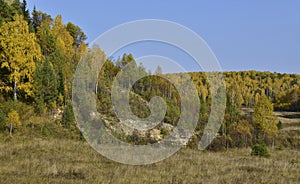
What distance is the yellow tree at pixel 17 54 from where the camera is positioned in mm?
36594

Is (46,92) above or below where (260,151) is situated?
above

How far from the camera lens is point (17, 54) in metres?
36.6

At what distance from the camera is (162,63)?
52.4 feet

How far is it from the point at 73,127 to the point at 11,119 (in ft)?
31.0

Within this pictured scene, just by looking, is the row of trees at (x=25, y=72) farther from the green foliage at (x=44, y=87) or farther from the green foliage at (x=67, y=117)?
the green foliage at (x=67, y=117)

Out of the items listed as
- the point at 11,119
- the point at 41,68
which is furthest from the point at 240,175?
the point at 41,68

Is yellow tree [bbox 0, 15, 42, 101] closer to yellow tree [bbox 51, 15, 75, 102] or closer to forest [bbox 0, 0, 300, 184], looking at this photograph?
forest [bbox 0, 0, 300, 184]

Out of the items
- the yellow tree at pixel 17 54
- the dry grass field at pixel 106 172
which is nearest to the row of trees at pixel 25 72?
the yellow tree at pixel 17 54

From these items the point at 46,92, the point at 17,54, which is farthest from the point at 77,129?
the point at 17,54

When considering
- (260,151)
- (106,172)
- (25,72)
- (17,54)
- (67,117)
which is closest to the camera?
(106,172)

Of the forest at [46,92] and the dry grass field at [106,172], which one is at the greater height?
the forest at [46,92]

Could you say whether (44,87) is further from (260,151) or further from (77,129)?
(260,151)

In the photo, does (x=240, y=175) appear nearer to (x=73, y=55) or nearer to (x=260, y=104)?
(x=260, y=104)

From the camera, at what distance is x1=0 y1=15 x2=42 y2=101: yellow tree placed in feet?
120
